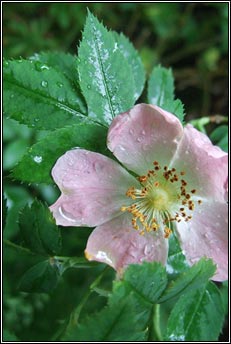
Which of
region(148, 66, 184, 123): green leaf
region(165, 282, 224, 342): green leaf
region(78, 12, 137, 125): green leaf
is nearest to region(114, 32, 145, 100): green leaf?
region(148, 66, 184, 123): green leaf

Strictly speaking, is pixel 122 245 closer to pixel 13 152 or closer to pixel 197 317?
→ pixel 197 317

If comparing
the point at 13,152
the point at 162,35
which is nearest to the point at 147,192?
the point at 13,152

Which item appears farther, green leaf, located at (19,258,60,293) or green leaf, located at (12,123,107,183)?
green leaf, located at (19,258,60,293)

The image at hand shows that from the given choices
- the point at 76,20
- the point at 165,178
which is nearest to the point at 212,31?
the point at 76,20

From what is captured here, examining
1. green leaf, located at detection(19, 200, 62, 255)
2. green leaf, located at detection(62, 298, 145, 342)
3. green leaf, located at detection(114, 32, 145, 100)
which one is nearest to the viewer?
green leaf, located at detection(62, 298, 145, 342)

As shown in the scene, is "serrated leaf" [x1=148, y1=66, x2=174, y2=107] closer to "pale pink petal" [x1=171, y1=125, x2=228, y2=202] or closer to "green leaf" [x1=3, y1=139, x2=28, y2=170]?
"pale pink petal" [x1=171, y1=125, x2=228, y2=202]

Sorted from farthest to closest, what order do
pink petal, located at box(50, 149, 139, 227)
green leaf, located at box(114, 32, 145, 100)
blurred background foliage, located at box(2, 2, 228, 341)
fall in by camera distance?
blurred background foliage, located at box(2, 2, 228, 341)
green leaf, located at box(114, 32, 145, 100)
pink petal, located at box(50, 149, 139, 227)

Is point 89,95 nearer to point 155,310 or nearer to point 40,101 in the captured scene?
point 40,101
